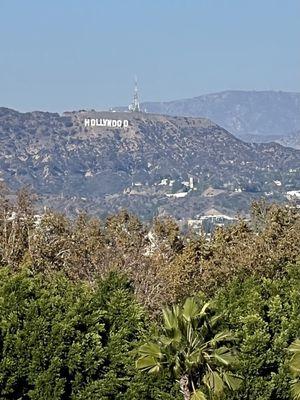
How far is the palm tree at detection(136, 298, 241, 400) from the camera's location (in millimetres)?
23203

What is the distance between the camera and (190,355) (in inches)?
914

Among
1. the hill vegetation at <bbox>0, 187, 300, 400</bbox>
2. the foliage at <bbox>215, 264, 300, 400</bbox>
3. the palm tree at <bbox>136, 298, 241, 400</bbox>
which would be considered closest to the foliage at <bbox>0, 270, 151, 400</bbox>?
the hill vegetation at <bbox>0, 187, 300, 400</bbox>

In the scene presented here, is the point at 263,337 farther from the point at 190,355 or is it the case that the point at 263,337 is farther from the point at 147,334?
the point at 190,355

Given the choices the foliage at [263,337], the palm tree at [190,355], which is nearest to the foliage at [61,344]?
the foliage at [263,337]

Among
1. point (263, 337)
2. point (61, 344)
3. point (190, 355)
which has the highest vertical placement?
point (190, 355)

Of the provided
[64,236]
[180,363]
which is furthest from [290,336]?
[64,236]

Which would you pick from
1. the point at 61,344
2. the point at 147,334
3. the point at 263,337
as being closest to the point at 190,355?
the point at 147,334

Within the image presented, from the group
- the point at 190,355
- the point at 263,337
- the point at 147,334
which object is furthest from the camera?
the point at 263,337

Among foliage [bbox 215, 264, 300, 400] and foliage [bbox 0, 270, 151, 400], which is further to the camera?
foliage [bbox 215, 264, 300, 400]

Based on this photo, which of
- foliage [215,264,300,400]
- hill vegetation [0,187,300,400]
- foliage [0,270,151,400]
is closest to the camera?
hill vegetation [0,187,300,400]

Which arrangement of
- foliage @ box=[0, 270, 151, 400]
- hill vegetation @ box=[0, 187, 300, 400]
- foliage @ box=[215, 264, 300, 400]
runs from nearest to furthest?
hill vegetation @ box=[0, 187, 300, 400]
foliage @ box=[0, 270, 151, 400]
foliage @ box=[215, 264, 300, 400]

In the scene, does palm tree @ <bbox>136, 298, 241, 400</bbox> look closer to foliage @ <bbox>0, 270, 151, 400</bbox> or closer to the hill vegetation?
the hill vegetation

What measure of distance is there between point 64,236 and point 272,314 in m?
21.1

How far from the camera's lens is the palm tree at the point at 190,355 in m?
23.2
